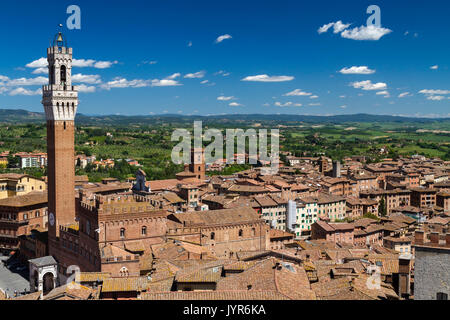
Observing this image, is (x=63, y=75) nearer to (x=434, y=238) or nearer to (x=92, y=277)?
(x=92, y=277)

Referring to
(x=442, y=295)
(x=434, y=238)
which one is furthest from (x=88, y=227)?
(x=442, y=295)

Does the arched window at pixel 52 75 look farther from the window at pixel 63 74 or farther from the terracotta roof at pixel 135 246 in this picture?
the terracotta roof at pixel 135 246

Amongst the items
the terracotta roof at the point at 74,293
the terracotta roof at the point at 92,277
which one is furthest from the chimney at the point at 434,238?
the terracotta roof at the point at 92,277

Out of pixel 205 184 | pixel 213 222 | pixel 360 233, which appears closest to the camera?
pixel 213 222

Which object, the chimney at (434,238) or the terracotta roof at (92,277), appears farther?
the terracotta roof at (92,277)

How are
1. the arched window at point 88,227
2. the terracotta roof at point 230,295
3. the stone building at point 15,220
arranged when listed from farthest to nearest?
the stone building at point 15,220, the arched window at point 88,227, the terracotta roof at point 230,295
